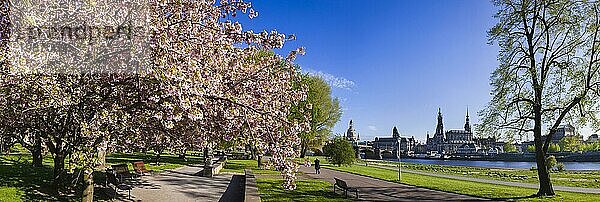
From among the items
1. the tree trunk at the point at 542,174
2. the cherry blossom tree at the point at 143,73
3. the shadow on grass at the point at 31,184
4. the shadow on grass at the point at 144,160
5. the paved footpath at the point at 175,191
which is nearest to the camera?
the cherry blossom tree at the point at 143,73

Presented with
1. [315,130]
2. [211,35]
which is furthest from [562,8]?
[315,130]

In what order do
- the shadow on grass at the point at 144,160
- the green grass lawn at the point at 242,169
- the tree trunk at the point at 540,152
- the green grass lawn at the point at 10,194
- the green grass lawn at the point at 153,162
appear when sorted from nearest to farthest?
the green grass lawn at the point at 10,194
the tree trunk at the point at 540,152
the green grass lawn at the point at 153,162
the green grass lawn at the point at 242,169
the shadow on grass at the point at 144,160

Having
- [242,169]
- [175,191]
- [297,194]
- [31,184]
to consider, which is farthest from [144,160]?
[31,184]

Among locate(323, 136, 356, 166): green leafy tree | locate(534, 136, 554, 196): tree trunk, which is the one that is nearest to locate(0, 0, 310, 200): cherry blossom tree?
locate(534, 136, 554, 196): tree trunk

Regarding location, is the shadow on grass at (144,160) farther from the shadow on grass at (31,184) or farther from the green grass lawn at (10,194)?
the green grass lawn at (10,194)

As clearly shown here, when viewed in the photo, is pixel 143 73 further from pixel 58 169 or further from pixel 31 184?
pixel 31 184

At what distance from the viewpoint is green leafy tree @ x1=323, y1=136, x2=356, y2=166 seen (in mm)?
44656

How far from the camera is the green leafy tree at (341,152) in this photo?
44656 mm

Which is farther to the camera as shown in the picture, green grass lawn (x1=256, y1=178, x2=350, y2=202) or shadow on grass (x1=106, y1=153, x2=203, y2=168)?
shadow on grass (x1=106, y1=153, x2=203, y2=168)

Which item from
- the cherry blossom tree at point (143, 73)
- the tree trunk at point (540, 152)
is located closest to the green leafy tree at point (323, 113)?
the tree trunk at point (540, 152)

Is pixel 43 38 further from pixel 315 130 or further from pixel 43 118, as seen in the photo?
pixel 315 130

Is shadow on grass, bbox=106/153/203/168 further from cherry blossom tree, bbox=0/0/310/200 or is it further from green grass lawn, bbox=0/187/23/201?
cherry blossom tree, bbox=0/0/310/200

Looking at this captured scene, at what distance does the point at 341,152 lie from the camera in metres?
44.7

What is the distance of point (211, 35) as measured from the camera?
25.8 feet
